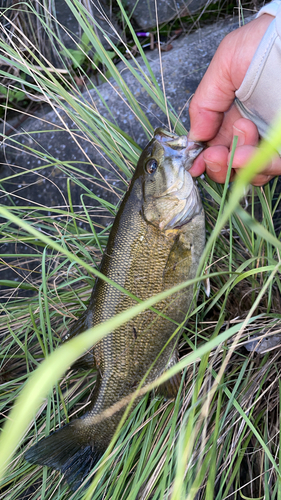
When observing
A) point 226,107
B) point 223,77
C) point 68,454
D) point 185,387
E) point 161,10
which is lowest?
point 185,387

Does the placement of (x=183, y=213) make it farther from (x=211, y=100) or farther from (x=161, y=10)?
(x=161, y=10)

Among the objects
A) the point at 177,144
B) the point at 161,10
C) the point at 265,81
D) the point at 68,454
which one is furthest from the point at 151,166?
the point at 161,10

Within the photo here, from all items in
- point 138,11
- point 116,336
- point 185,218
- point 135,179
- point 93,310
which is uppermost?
point 138,11

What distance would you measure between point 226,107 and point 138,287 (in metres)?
1.14

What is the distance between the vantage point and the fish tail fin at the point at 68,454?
174cm

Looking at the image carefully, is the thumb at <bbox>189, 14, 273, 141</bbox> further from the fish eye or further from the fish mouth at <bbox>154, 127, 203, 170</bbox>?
the fish eye

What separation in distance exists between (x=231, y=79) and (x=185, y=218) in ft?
2.60

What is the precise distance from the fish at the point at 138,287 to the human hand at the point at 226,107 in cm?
17

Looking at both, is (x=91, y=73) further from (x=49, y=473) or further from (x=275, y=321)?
(x=49, y=473)

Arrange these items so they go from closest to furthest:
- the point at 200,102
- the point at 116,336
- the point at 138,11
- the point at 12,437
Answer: the point at 12,437, the point at 116,336, the point at 200,102, the point at 138,11

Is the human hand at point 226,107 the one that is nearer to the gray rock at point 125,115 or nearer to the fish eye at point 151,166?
the fish eye at point 151,166

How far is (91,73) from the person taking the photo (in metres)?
3.19

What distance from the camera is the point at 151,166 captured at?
1.83 metres

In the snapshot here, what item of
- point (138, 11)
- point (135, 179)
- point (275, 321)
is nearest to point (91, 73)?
point (138, 11)
